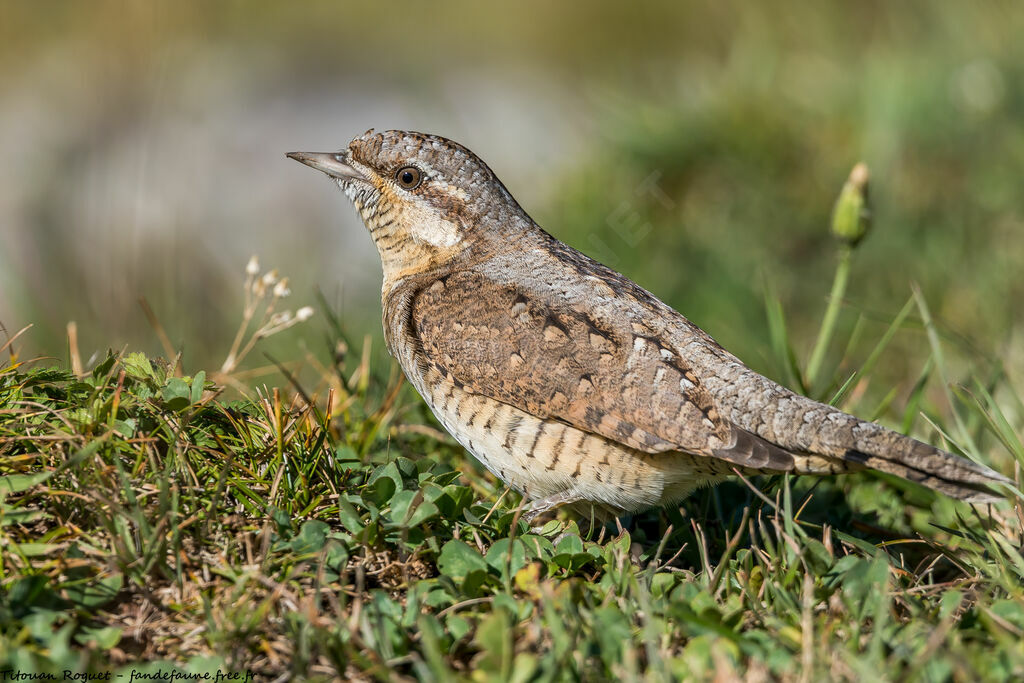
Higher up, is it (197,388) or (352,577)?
(197,388)

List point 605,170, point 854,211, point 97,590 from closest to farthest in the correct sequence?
point 97,590 < point 854,211 < point 605,170

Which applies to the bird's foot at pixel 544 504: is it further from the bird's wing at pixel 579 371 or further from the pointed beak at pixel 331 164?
the pointed beak at pixel 331 164

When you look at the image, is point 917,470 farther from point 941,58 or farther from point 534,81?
point 534,81

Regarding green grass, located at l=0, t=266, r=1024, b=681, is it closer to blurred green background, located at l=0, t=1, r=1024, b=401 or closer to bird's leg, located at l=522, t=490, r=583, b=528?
bird's leg, located at l=522, t=490, r=583, b=528

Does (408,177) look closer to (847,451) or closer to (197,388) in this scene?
(197,388)

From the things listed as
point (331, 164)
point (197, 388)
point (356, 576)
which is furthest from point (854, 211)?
point (197, 388)

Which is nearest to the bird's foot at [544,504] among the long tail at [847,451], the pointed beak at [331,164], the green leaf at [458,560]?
the green leaf at [458,560]
